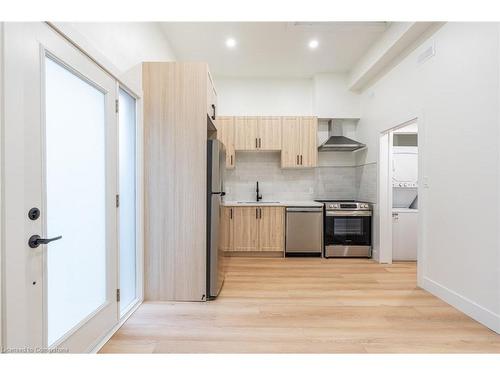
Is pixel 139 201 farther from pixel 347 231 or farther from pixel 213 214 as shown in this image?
pixel 347 231

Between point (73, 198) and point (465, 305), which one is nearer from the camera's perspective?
point (73, 198)

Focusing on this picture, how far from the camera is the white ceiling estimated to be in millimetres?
3191

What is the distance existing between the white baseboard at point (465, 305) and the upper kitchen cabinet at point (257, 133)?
2899mm

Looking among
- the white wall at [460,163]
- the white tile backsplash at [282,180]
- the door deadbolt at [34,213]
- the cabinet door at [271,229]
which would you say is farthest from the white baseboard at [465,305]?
the door deadbolt at [34,213]

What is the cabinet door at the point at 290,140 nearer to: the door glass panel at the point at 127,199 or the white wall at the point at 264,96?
the white wall at the point at 264,96

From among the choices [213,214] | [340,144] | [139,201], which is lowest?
[213,214]

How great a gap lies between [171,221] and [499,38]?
3167mm

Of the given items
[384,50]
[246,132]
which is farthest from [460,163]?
[246,132]

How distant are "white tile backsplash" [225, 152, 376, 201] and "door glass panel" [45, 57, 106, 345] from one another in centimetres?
307

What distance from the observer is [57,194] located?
4.95 ft

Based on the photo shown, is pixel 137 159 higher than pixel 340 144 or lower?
lower

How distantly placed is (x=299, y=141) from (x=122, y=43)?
10.1ft

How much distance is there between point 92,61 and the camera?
1.76m

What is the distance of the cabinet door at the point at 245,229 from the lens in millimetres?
4262
